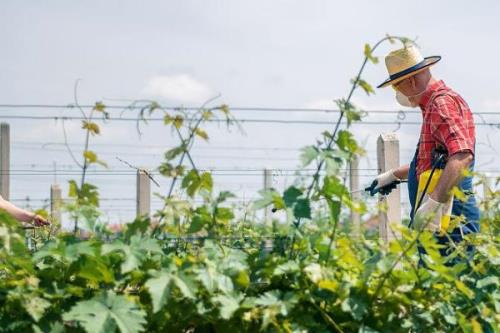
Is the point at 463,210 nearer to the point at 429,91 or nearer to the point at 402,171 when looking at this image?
the point at 429,91

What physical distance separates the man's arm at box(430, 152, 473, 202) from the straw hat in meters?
0.56

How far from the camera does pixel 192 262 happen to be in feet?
6.73

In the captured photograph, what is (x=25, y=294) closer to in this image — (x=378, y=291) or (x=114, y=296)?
(x=114, y=296)

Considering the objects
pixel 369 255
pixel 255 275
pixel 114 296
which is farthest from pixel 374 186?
pixel 114 296

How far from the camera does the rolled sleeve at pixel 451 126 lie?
3542mm

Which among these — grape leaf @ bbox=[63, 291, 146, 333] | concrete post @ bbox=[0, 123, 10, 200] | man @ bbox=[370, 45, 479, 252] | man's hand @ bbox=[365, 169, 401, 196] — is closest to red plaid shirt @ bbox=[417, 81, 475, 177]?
man @ bbox=[370, 45, 479, 252]

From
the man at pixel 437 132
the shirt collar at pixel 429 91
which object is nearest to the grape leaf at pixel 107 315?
the man at pixel 437 132

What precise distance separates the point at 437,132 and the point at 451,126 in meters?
0.09

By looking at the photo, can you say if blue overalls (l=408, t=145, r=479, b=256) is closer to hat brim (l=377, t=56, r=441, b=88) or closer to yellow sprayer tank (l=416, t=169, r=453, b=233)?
yellow sprayer tank (l=416, t=169, r=453, b=233)

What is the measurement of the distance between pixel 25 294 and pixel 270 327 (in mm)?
591

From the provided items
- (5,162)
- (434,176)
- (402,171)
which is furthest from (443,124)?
(5,162)

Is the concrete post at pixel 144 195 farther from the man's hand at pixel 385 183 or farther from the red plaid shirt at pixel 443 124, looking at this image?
the red plaid shirt at pixel 443 124

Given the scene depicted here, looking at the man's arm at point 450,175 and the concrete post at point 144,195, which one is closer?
the man's arm at point 450,175

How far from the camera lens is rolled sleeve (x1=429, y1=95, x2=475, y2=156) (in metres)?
3.54
